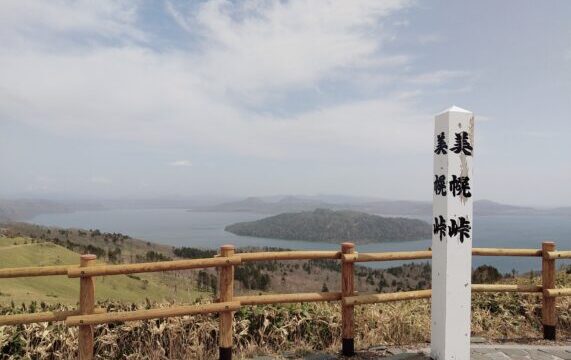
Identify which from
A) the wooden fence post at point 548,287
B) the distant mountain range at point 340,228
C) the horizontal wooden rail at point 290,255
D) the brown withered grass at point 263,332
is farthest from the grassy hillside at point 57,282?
the distant mountain range at point 340,228

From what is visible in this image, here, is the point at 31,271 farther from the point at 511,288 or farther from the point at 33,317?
the point at 511,288

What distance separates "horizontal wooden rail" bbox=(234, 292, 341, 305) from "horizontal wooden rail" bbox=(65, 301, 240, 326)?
141 millimetres

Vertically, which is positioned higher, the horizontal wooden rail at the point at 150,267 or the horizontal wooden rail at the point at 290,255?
the horizontal wooden rail at the point at 290,255

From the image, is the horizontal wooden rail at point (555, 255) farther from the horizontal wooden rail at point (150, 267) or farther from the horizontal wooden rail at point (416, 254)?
the horizontal wooden rail at point (150, 267)

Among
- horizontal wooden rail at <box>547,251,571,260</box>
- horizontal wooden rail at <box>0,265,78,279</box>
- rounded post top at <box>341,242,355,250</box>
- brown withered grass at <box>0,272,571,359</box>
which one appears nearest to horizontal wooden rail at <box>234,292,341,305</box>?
rounded post top at <box>341,242,355,250</box>

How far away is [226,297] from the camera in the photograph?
4.82 m

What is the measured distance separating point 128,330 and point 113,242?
23.7 metres

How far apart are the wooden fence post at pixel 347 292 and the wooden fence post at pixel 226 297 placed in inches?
54.4

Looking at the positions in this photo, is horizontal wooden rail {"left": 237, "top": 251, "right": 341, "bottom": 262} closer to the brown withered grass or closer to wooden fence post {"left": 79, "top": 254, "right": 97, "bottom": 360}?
the brown withered grass

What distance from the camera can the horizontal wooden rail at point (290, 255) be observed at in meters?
4.93

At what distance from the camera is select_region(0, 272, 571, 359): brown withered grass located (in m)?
5.24

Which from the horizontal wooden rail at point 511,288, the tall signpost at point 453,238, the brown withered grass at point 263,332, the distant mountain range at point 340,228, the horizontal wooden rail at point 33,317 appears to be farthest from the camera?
the distant mountain range at point 340,228

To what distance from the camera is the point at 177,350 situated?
17.6 feet

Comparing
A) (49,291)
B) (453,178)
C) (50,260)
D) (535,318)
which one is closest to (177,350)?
(453,178)
